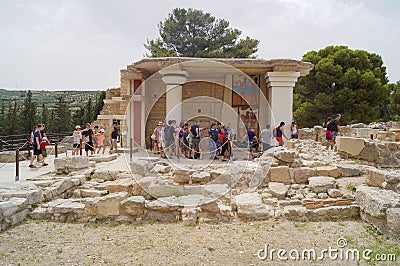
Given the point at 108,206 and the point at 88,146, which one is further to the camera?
the point at 88,146

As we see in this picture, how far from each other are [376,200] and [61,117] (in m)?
30.3

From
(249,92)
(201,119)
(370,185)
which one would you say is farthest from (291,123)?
(370,185)

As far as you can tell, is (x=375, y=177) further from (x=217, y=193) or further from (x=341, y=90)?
(x=341, y=90)

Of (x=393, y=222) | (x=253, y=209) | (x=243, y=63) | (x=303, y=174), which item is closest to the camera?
(x=393, y=222)

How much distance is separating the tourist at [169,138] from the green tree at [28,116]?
23198mm

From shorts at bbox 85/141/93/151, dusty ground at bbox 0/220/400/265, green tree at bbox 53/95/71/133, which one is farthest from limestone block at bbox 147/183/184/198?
green tree at bbox 53/95/71/133

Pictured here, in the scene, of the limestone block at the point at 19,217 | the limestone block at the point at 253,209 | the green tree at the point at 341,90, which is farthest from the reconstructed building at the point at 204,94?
the green tree at the point at 341,90

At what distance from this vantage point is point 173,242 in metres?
4.67

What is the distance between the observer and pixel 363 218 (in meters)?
5.34

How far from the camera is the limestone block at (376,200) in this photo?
4816mm

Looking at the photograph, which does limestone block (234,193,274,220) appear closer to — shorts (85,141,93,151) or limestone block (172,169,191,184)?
limestone block (172,169,191,184)

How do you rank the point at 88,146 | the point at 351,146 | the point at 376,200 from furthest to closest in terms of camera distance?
the point at 88,146 < the point at 351,146 < the point at 376,200

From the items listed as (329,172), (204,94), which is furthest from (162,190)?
(204,94)

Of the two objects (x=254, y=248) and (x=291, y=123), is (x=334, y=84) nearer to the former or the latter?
(x=291, y=123)
